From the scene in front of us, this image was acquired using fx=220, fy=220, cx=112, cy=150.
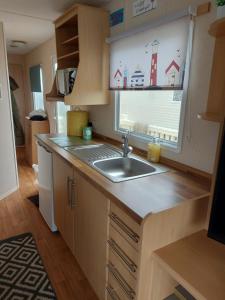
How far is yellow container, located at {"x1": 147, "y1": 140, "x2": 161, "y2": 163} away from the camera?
65.8 inches

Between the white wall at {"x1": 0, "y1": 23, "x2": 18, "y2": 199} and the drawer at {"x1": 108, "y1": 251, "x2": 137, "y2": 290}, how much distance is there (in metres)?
2.18

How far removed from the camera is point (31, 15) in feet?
8.01

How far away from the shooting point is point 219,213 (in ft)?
3.13

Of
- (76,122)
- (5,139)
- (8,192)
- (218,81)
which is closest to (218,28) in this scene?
(218,81)

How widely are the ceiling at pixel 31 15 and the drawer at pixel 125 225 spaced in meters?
1.91

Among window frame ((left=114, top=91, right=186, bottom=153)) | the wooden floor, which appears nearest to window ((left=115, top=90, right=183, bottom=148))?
window frame ((left=114, top=91, right=186, bottom=153))

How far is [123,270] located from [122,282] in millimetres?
77

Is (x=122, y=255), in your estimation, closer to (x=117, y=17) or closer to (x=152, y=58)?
(x=152, y=58)

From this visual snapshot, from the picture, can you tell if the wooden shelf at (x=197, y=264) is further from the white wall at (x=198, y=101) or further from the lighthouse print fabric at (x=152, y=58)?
the lighthouse print fabric at (x=152, y=58)

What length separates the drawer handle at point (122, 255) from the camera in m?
1.10

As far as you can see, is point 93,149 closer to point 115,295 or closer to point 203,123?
point 203,123

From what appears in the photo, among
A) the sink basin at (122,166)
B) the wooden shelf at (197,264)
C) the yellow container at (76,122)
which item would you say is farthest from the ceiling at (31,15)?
the wooden shelf at (197,264)

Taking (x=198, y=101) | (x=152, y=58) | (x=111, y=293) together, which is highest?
(x=152, y=58)

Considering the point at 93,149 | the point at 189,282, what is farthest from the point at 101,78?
the point at 189,282
